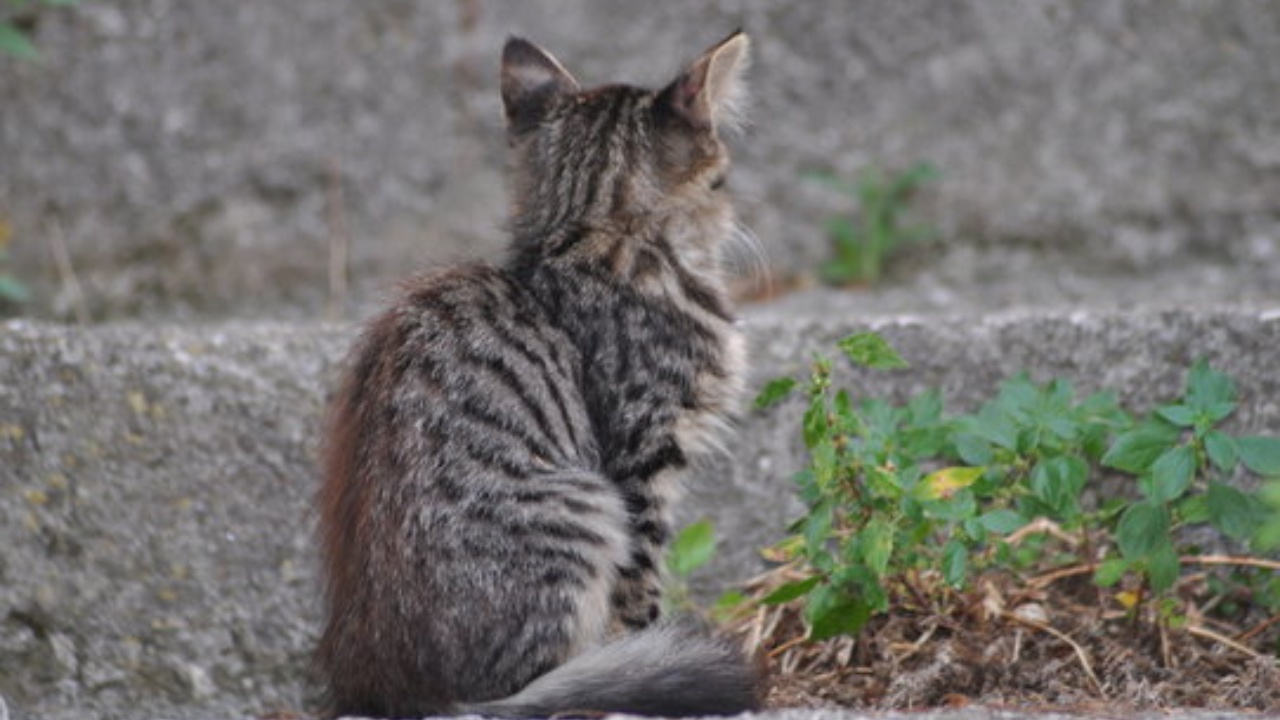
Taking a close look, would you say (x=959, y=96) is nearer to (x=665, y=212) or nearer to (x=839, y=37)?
(x=839, y=37)

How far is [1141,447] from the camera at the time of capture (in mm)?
3141

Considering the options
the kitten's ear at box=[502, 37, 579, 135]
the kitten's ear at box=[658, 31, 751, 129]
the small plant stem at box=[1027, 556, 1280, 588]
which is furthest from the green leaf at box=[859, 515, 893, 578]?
the kitten's ear at box=[502, 37, 579, 135]

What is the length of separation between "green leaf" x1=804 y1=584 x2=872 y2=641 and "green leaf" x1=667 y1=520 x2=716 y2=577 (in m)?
0.48

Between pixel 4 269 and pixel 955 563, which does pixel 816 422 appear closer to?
pixel 955 563

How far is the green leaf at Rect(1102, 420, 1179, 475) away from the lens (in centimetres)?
314

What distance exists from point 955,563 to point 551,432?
2.77ft

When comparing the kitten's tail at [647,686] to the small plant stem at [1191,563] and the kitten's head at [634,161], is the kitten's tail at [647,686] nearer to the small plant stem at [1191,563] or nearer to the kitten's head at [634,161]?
the small plant stem at [1191,563]

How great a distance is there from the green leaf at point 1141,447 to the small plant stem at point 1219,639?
1.63 ft

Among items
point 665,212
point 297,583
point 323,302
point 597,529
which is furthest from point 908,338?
point 323,302

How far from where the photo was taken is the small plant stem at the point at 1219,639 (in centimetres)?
338

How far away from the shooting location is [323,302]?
5652mm

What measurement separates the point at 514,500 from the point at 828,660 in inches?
33.0

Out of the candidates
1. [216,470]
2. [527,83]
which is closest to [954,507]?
[527,83]

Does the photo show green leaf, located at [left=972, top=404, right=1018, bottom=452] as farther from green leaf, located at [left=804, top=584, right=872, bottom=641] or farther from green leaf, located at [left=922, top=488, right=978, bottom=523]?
green leaf, located at [left=804, top=584, right=872, bottom=641]
